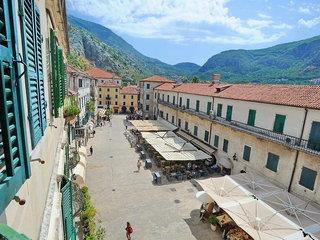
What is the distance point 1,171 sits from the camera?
1997 mm

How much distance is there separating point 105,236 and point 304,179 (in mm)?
13282

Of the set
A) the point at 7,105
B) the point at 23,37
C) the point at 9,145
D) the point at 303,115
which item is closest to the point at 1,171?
the point at 9,145

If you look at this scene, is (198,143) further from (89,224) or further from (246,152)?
(89,224)

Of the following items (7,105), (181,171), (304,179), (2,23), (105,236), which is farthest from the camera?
(181,171)

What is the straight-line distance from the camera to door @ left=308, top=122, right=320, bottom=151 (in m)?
14.5

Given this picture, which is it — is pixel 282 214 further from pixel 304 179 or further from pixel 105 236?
pixel 105 236

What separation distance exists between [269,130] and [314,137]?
3757 millimetres

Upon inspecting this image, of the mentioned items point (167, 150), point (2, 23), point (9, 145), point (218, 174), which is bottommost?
point (218, 174)

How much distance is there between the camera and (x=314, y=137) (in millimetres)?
14812

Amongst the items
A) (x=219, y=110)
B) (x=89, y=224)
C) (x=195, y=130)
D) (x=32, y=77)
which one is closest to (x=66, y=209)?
(x=89, y=224)

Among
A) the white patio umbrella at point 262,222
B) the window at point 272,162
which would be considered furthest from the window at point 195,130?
the white patio umbrella at point 262,222

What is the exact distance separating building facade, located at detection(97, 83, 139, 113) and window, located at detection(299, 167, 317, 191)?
57.8m

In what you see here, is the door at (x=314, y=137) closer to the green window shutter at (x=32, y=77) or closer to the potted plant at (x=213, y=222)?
the potted plant at (x=213, y=222)

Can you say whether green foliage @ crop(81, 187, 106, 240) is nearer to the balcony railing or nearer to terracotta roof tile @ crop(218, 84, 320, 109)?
the balcony railing
